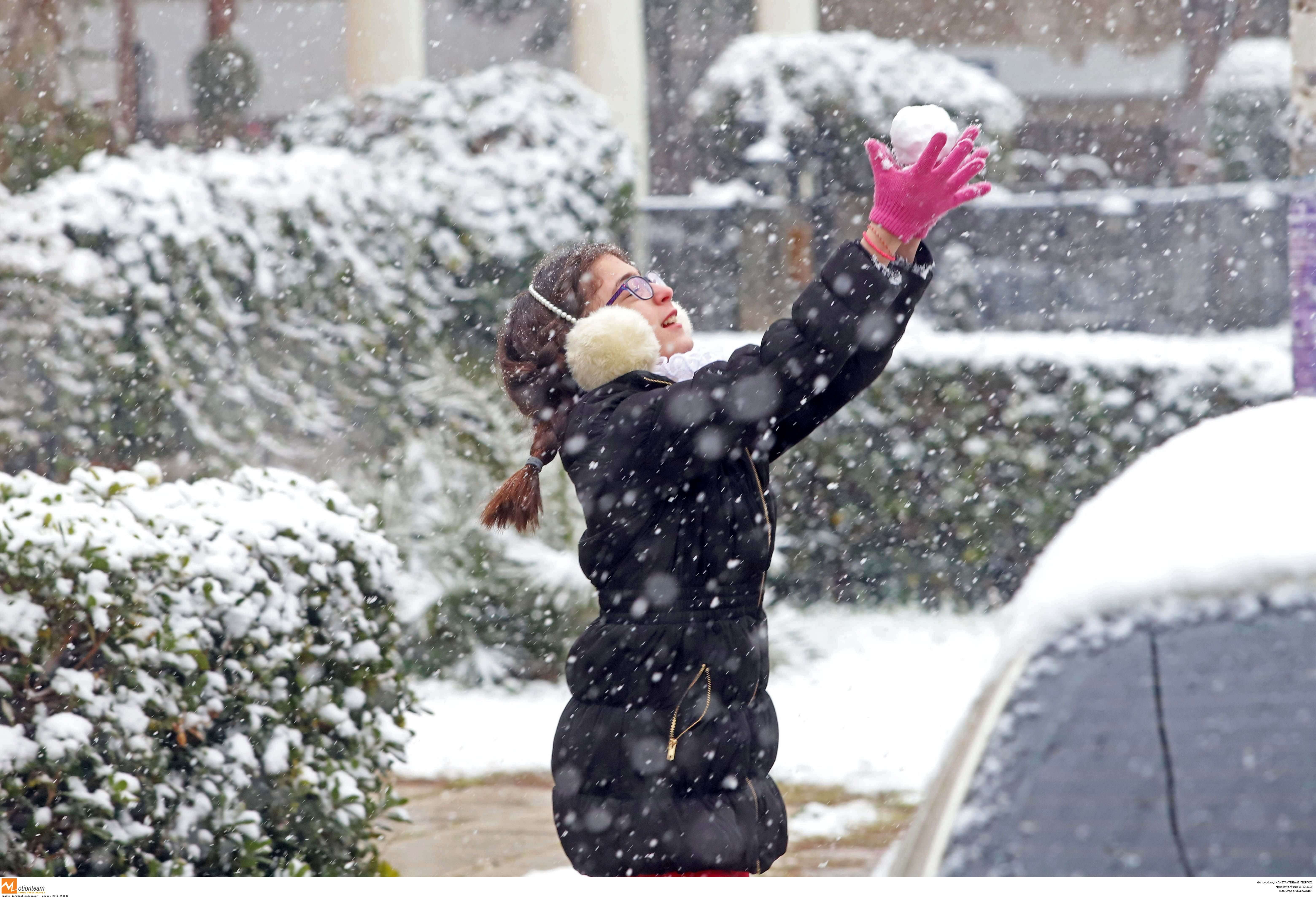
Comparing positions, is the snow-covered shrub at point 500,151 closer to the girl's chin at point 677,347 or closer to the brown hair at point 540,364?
the brown hair at point 540,364

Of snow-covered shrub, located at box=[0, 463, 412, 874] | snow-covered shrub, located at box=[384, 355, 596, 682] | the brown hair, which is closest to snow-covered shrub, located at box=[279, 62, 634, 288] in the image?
snow-covered shrub, located at box=[384, 355, 596, 682]

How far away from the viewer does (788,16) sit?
381 inches

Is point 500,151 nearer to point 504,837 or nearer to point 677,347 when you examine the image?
point 504,837

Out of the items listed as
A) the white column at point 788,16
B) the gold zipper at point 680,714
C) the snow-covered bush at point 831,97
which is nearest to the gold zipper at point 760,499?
the gold zipper at point 680,714

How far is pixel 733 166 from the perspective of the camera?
27.8 ft

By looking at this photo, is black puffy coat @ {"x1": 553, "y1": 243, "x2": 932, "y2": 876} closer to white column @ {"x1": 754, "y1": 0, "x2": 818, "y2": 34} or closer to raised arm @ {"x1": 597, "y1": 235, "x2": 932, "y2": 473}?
raised arm @ {"x1": 597, "y1": 235, "x2": 932, "y2": 473}

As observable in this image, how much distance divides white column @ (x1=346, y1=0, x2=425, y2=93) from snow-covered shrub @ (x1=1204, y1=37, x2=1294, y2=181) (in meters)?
5.57

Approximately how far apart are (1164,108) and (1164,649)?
50.5ft

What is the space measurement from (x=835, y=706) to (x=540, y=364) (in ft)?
12.0

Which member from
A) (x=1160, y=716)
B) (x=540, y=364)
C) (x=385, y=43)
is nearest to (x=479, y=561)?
(x=540, y=364)

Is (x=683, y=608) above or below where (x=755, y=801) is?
above

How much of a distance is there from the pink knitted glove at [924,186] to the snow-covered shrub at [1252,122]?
26.2ft

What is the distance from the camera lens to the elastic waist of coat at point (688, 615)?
2.28 meters

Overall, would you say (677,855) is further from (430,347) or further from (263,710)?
(430,347)
